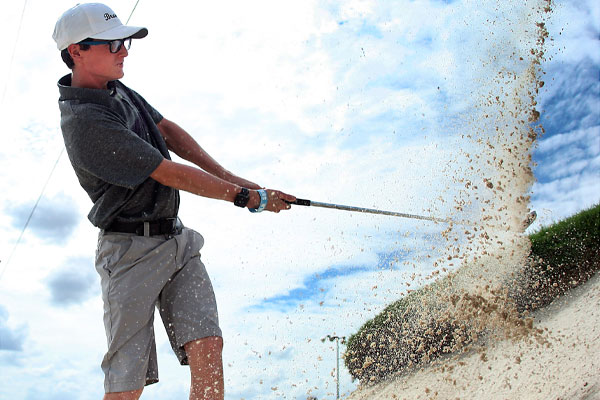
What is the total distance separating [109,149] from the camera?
226 cm

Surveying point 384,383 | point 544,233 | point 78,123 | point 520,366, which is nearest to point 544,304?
point 544,233

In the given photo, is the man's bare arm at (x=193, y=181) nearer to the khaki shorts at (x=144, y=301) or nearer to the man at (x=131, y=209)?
the man at (x=131, y=209)

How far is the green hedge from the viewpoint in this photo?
5605 millimetres

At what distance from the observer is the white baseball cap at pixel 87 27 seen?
2400 mm

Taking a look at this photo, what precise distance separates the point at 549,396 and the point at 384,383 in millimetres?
2414

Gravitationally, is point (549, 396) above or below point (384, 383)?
below

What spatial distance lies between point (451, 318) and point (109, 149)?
405 cm

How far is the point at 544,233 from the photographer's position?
644 centimetres

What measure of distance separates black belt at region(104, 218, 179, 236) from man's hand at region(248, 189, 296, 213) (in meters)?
0.41

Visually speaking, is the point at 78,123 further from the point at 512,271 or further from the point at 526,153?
the point at 512,271

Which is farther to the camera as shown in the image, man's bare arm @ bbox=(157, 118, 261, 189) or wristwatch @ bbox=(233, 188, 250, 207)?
man's bare arm @ bbox=(157, 118, 261, 189)

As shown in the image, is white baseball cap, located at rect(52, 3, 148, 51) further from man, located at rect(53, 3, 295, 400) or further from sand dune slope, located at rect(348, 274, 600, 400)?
sand dune slope, located at rect(348, 274, 600, 400)

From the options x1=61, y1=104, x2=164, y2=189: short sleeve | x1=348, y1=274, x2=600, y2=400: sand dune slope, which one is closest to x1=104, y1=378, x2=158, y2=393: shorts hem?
x1=61, y1=104, x2=164, y2=189: short sleeve

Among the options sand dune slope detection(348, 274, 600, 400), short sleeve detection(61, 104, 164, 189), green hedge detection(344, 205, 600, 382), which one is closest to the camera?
short sleeve detection(61, 104, 164, 189)
